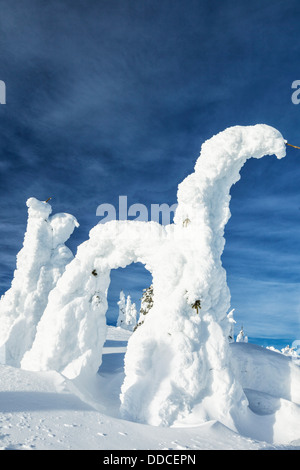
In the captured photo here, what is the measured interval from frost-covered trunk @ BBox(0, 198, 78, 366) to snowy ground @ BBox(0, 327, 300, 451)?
8.86 meters

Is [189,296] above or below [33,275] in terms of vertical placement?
below

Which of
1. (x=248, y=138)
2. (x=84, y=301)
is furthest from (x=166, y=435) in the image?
(x=248, y=138)

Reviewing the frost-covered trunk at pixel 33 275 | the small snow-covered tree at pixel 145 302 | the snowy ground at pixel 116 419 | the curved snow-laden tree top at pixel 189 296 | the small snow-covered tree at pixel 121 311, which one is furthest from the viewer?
the small snow-covered tree at pixel 121 311

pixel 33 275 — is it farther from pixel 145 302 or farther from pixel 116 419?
pixel 116 419

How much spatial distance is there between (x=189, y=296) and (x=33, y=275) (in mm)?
14683

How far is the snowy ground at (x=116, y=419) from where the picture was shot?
18.4 ft

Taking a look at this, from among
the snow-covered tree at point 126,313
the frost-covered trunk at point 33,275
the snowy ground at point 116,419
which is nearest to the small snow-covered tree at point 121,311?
the snow-covered tree at point 126,313

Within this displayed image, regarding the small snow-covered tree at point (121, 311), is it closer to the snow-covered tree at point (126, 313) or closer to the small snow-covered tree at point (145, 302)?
the snow-covered tree at point (126, 313)

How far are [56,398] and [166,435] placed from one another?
3.35 meters

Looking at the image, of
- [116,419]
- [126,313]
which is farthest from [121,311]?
[116,419]

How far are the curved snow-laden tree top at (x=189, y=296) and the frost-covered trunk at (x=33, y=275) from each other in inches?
323

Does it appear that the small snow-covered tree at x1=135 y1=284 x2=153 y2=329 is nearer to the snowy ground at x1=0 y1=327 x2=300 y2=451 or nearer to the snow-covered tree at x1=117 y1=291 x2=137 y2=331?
the snowy ground at x1=0 y1=327 x2=300 y2=451

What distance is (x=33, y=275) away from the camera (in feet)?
71.1
